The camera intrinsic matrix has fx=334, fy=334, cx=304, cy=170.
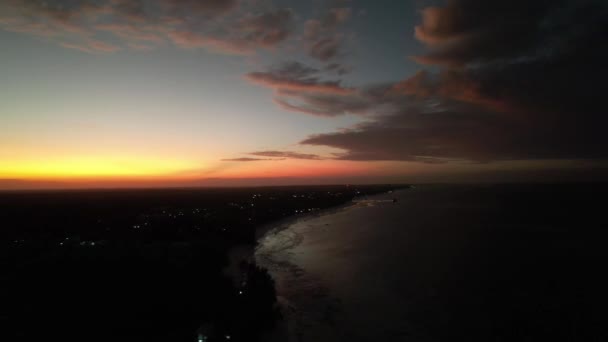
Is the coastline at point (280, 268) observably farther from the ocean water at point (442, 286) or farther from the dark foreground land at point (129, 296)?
the dark foreground land at point (129, 296)

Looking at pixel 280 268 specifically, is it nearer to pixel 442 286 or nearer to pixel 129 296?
pixel 442 286

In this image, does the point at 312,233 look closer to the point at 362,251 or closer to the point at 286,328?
the point at 362,251

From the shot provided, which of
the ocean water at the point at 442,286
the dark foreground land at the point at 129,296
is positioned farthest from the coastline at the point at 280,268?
the dark foreground land at the point at 129,296

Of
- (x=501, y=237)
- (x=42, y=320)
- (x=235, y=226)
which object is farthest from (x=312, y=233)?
(x=42, y=320)

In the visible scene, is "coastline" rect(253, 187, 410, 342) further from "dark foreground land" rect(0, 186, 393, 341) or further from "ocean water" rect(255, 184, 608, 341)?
"dark foreground land" rect(0, 186, 393, 341)

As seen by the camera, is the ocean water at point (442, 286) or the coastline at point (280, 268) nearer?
the coastline at point (280, 268)

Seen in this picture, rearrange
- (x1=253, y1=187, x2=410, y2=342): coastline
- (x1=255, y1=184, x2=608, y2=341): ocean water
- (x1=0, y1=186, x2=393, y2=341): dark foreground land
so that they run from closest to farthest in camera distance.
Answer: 1. (x1=0, y1=186, x2=393, y2=341): dark foreground land
2. (x1=253, y1=187, x2=410, y2=342): coastline
3. (x1=255, y1=184, x2=608, y2=341): ocean water

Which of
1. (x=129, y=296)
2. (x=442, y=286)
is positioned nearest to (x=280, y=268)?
(x=442, y=286)

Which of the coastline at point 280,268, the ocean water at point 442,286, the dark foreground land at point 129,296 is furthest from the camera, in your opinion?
the ocean water at point 442,286

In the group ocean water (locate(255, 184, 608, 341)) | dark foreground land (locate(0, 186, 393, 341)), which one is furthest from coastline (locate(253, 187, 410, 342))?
dark foreground land (locate(0, 186, 393, 341))
